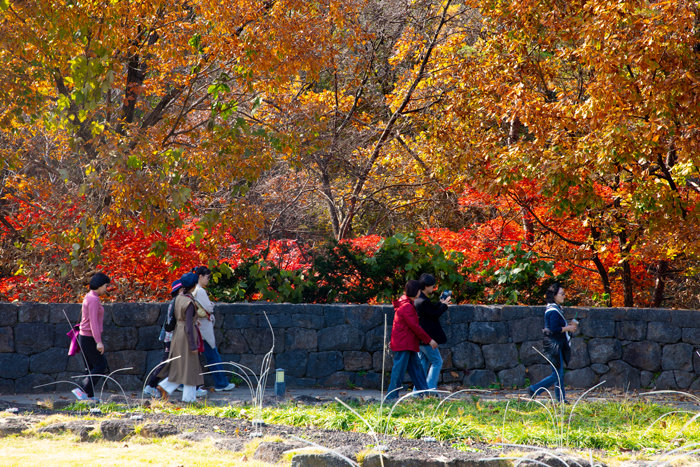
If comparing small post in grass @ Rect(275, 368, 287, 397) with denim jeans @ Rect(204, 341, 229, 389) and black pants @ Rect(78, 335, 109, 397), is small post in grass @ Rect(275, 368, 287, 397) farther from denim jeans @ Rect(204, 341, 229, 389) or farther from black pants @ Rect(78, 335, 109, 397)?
black pants @ Rect(78, 335, 109, 397)

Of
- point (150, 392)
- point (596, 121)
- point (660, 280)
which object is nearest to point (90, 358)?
point (150, 392)

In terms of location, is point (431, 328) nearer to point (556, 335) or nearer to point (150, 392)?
point (556, 335)

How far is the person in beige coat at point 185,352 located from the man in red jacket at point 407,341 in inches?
92.6

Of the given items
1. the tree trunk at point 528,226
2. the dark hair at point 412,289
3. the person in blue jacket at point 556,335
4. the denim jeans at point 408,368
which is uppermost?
the tree trunk at point 528,226

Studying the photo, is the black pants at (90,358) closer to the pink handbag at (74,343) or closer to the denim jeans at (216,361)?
the pink handbag at (74,343)

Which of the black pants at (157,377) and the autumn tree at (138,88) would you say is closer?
the black pants at (157,377)

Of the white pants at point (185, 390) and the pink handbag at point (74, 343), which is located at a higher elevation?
the pink handbag at point (74, 343)

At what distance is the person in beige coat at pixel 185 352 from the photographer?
862 centimetres

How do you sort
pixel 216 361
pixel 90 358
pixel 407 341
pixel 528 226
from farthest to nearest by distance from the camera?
pixel 528 226, pixel 216 361, pixel 90 358, pixel 407 341

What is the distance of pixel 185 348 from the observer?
8.70m

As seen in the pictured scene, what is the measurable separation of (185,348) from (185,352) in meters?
0.05

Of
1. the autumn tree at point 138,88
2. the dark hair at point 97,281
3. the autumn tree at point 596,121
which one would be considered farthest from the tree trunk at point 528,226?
the dark hair at point 97,281

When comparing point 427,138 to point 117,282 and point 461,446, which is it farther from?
point 461,446

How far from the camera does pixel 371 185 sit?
672 inches
